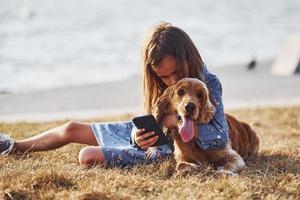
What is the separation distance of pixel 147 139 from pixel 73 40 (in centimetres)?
1435

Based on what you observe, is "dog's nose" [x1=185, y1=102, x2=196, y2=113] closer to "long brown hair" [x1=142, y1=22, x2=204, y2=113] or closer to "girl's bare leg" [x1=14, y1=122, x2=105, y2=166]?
"long brown hair" [x1=142, y1=22, x2=204, y2=113]

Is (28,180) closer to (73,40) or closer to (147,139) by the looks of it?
(147,139)

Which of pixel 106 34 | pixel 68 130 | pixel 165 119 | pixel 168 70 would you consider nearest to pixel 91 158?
pixel 68 130

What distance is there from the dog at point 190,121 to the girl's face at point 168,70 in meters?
0.27

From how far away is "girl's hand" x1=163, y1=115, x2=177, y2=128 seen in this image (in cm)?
461

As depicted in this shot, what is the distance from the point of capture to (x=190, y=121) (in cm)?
447

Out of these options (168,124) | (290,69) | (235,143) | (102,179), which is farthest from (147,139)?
(290,69)

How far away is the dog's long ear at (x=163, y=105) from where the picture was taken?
15.0 feet

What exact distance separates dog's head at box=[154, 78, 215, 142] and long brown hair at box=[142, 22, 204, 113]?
0.34 meters

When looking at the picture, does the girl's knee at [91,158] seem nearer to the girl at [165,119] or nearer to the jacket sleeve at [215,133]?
→ the girl at [165,119]

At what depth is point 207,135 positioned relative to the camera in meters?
4.63

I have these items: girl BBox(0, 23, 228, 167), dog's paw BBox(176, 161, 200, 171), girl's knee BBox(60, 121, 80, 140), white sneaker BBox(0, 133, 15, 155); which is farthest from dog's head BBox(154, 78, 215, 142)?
white sneaker BBox(0, 133, 15, 155)

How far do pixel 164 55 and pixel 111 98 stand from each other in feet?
19.1

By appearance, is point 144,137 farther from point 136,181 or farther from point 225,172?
point 225,172
